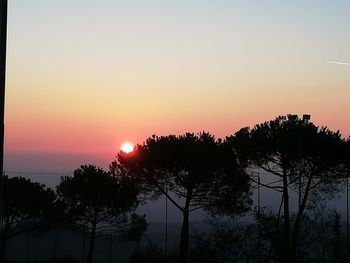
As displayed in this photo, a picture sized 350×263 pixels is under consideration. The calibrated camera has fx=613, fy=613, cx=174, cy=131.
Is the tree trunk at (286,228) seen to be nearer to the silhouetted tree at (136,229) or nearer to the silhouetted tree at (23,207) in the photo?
the silhouetted tree at (136,229)

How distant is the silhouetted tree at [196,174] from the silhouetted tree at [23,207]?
5.82 metres

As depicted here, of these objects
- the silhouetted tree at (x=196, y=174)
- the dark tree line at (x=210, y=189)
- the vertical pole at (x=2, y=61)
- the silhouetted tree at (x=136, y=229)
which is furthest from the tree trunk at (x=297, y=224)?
the vertical pole at (x=2, y=61)

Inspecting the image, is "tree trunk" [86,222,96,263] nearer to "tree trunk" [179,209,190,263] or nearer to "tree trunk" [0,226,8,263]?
"tree trunk" [0,226,8,263]

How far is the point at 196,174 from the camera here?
24156 millimetres

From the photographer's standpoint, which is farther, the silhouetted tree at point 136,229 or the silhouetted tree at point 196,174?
the silhouetted tree at point 136,229

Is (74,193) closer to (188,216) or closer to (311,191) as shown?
(188,216)

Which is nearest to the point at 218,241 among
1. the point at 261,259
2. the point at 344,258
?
the point at 261,259

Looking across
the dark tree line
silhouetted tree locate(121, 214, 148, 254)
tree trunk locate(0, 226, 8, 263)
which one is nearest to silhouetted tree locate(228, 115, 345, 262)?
the dark tree line

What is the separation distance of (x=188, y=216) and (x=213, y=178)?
1.81m

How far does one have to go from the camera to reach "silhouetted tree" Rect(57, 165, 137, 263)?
1094 inches

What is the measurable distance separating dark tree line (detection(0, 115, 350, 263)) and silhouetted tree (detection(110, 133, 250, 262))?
0.04 meters

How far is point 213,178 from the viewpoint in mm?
24391

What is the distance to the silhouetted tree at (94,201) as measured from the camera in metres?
27.8

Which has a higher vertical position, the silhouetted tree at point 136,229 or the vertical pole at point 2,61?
the vertical pole at point 2,61
